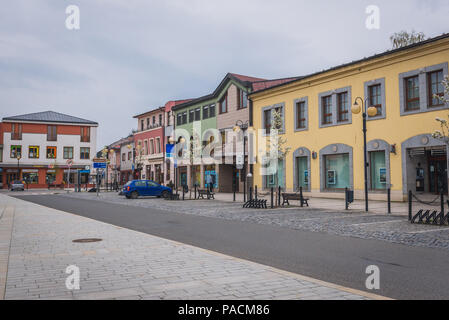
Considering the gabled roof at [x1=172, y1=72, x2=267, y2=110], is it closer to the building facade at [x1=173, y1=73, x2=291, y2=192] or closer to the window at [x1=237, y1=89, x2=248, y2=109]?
the building facade at [x1=173, y1=73, x2=291, y2=192]

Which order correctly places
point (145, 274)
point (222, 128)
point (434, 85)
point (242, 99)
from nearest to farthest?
point (145, 274)
point (434, 85)
point (242, 99)
point (222, 128)

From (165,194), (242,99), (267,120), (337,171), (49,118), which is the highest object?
(49,118)

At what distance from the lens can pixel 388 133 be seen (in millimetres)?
21516

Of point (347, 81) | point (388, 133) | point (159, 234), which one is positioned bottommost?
point (159, 234)

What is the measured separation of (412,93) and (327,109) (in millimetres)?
5885

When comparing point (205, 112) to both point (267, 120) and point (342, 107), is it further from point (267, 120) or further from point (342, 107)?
point (342, 107)

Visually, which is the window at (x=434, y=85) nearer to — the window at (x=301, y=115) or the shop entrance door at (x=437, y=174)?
the shop entrance door at (x=437, y=174)

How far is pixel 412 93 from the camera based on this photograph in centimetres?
2073

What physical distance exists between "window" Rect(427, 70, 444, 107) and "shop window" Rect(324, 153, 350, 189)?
6.02 metres

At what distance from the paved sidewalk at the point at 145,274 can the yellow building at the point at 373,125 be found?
16469mm

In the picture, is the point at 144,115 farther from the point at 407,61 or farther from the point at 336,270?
the point at 336,270

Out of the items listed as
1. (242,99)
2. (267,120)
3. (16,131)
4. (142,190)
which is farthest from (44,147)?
(267,120)
